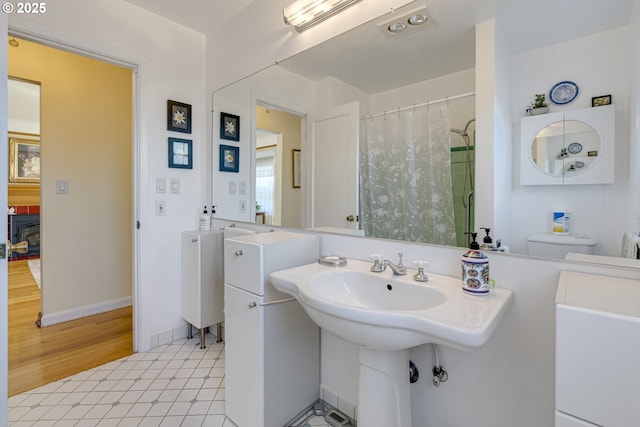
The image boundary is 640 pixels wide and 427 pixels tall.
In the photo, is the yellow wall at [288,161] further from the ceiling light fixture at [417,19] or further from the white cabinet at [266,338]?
the ceiling light fixture at [417,19]

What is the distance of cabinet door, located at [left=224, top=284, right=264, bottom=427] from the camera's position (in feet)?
4.25

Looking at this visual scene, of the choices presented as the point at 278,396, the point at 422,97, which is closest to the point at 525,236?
the point at 422,97

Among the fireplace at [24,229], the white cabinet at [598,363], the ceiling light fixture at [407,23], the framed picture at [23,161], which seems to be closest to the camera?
the white cabinet at [598,363]

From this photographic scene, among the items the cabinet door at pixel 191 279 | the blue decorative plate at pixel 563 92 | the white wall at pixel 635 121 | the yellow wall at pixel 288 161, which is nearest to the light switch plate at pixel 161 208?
the cabinet door at pixel 191 279

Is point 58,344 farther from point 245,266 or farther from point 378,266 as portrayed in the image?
point 378,266

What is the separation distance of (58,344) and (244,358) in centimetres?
182

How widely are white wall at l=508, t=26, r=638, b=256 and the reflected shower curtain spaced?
0.81 ft

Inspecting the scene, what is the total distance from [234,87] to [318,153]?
100 cm

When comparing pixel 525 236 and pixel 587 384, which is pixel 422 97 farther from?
pixel 587 384

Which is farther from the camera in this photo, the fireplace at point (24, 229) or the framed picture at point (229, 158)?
the fireplace at point (24, 229)

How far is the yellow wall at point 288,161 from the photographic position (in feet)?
5.88

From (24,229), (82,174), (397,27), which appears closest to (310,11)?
(397,27)

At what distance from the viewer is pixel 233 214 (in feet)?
7.48

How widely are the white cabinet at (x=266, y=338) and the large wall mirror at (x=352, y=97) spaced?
38cm
